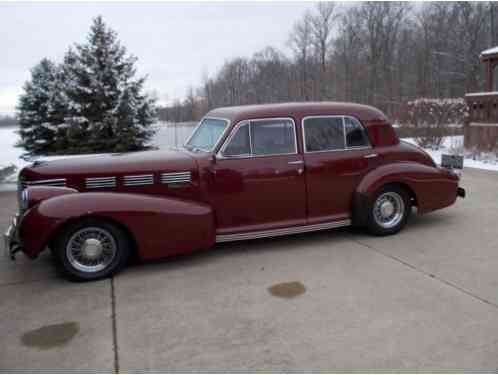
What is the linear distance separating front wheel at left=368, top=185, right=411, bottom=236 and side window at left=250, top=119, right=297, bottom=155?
4.56ft

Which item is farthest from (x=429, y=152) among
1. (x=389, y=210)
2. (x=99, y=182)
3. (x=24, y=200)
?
(x=24, y=200)

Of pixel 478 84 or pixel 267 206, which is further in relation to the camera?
pixel 478 84

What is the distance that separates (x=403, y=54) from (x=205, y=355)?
35.7m

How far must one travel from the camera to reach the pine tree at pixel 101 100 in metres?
13.8

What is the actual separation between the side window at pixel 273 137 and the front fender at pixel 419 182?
44.9 inches

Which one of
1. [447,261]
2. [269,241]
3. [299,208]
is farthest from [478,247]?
[269,241]

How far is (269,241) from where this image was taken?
6023 mm

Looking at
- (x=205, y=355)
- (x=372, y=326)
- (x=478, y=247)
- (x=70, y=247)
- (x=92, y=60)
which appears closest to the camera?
(x=205, y=355)

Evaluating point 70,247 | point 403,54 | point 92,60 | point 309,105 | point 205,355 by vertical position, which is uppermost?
point 403,54

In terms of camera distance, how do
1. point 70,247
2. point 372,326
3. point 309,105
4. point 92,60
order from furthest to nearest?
point 92,60 → point 309,105 → point 70,247 → point 372,326

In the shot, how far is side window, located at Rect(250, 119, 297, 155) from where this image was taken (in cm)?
554

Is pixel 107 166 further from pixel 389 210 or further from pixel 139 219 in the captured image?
pixel 389 210

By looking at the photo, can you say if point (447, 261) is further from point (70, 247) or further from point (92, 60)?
point (92, 60)

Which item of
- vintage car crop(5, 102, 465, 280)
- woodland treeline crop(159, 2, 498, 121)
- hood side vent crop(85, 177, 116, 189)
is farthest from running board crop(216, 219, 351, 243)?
woodland treeline crop(159, 2, 498, 121)
